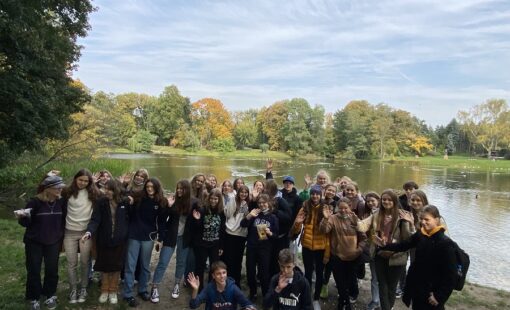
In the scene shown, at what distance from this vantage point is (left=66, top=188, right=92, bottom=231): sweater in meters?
4.56

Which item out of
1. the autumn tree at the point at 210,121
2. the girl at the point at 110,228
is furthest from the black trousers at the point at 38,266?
the autumn tree at the point at 210,121

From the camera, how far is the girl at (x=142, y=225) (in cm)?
476

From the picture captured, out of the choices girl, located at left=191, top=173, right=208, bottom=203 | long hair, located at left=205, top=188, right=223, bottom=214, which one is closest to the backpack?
long hair, located at left=205, top=188, right=223, bottom=214

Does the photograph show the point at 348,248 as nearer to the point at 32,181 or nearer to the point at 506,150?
the point at 32,181

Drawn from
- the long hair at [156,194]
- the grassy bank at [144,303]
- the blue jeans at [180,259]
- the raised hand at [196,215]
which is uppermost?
the long hair at [156,194]

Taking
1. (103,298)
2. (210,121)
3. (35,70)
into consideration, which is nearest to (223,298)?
(103,298)

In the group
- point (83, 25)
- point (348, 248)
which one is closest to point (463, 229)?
point (348, 248)

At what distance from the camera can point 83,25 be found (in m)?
14.1

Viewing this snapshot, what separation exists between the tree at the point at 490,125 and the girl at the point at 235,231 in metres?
74.7

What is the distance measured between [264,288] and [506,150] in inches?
3130

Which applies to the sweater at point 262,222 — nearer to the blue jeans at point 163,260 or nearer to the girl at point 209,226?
the girl at point 209,226

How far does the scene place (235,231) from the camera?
5.06 m

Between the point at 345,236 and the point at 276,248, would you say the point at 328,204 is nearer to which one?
the point at 345,236

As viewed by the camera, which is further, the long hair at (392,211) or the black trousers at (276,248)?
the black trousers at (276,248)
